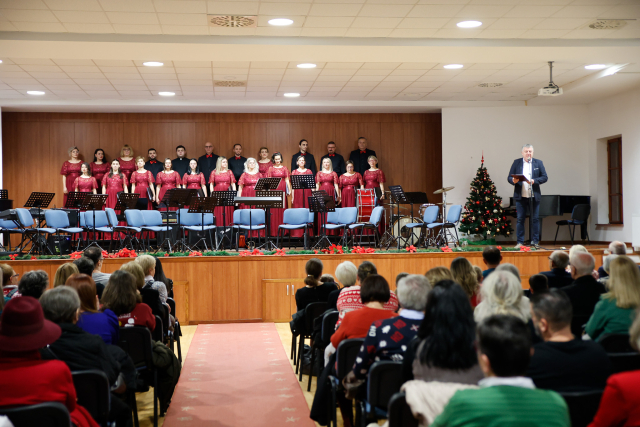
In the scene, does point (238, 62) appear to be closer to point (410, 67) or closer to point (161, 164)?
point (410, 67)

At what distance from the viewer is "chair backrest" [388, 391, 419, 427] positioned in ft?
6.72

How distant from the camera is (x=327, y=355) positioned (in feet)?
11.6

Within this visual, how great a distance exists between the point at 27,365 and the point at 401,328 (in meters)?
1.48

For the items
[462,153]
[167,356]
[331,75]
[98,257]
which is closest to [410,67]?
[331,75]

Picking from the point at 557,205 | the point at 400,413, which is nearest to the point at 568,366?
the point at 400,413

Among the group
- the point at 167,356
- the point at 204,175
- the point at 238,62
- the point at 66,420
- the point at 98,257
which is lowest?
the point at 167,356

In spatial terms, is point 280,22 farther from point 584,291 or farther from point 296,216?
point 584,291

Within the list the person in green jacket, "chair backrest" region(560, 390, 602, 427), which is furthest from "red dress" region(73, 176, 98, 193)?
the person in green jacket

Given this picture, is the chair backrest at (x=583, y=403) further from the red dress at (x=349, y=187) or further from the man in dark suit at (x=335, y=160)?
the man in dark suit at (x=335, y=160)

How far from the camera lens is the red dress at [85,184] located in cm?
1220

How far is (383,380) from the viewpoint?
2.56 metres

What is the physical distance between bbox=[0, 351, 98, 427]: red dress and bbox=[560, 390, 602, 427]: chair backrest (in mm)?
1695

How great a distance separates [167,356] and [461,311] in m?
2.25

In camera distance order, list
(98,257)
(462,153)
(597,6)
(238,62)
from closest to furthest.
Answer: (98,257) < (597,6) < (238,62) < (462,153)
